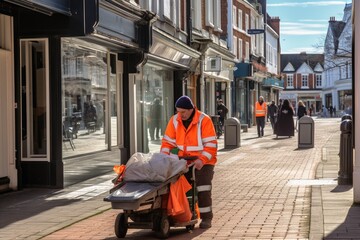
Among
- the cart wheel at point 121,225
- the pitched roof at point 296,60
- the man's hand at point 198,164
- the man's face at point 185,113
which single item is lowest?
the cart wheel at point 121,225

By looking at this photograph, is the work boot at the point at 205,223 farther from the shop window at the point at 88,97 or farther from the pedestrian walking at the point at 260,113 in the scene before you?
the pedestrian walking at the point at 260,113

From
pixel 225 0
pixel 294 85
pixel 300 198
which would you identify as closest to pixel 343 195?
pixel 300 198

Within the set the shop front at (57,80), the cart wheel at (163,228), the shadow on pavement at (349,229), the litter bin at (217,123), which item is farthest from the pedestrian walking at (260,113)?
the cart wheel at (163,228)

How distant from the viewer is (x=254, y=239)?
23.5 feet

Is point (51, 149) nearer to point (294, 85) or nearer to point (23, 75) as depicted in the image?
point (23, 75)

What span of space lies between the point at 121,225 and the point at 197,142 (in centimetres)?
133

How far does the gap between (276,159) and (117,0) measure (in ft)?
22.8

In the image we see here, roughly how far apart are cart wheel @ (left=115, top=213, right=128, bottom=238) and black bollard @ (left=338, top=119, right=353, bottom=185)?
5.37 m

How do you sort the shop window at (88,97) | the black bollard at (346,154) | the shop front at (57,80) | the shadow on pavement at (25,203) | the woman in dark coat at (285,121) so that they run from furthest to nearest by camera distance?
1. the woman in dark coat at (285,121)
2. the shop window at (88,97)
3. the black bollard at (346,154)
4. the shop front at (57,80)
5. the shadow on pavement at (25,203)

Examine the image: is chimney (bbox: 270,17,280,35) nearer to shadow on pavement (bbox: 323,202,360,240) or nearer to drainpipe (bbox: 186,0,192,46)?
drainpipe (bbox: 186,0,192,46)

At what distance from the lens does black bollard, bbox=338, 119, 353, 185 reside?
1141 cm

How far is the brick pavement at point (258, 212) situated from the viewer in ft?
24.8

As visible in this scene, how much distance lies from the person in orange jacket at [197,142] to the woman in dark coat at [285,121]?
64.7 feet

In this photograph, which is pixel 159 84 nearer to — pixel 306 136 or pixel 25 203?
pixel 306 136
